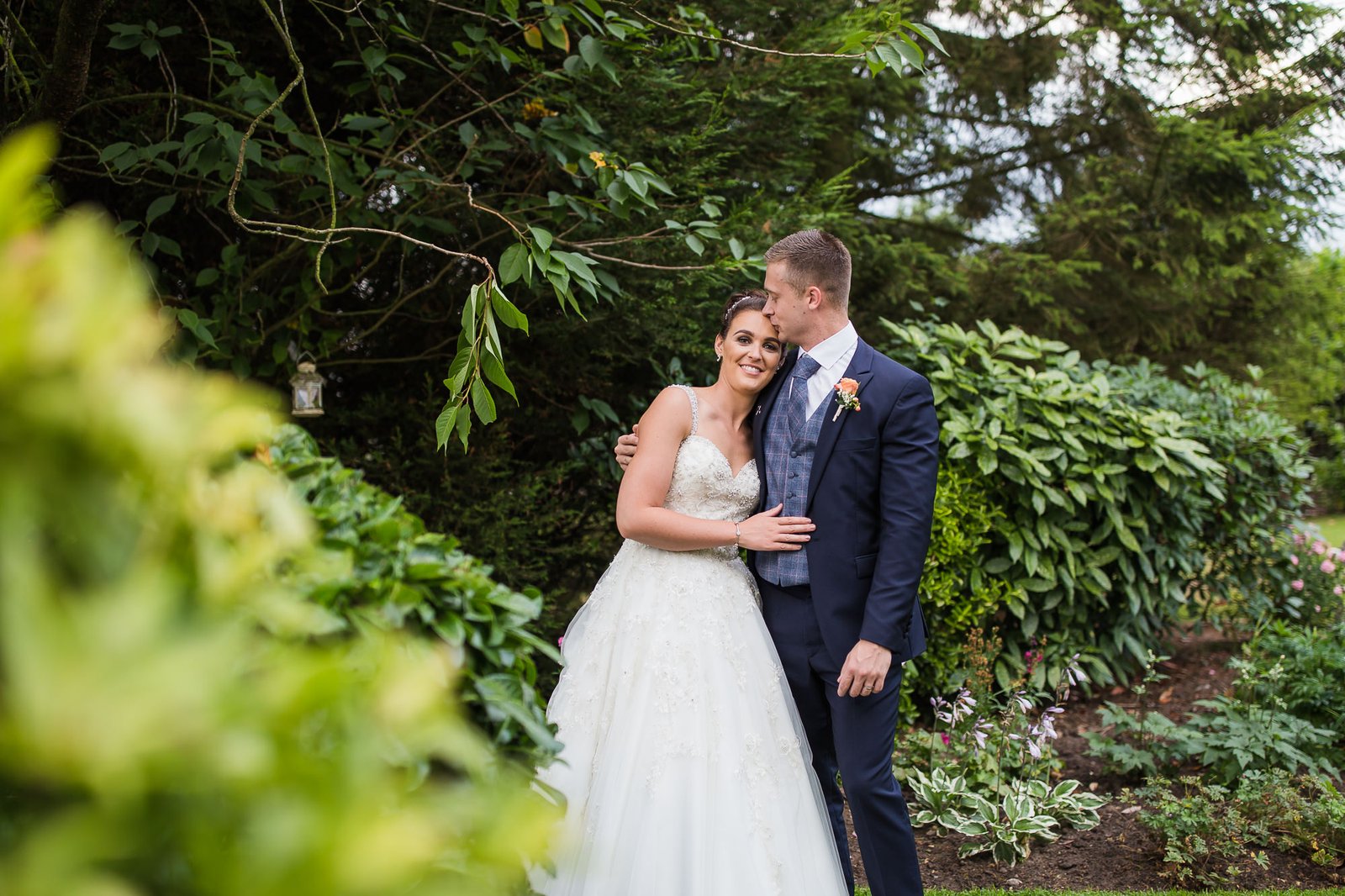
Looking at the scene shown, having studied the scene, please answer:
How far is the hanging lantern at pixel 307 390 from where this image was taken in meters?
3.84

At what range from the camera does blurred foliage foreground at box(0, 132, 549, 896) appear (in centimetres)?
50

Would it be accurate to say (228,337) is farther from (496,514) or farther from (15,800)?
(15,800)

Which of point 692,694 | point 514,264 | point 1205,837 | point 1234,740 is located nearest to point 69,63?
point 514,264

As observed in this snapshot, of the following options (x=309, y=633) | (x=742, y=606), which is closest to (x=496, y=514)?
(x=742, y=606)

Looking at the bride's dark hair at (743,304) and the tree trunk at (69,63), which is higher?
the tree trunk at (69,63)

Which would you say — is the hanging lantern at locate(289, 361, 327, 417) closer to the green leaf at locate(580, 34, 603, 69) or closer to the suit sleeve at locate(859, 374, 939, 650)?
the green leaf at locate(580, 34, 603, 69)

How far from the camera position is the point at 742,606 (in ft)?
9.76

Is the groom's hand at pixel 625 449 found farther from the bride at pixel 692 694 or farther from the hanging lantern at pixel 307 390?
the hanging lantern at pixel 307 390

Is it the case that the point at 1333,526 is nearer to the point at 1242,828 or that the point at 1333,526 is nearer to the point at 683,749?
the point at 1242,828

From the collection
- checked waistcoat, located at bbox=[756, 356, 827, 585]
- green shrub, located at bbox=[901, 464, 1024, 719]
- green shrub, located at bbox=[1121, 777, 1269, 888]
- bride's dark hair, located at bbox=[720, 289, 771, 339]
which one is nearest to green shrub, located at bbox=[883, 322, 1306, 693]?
green shrub, located at bbox=[901, 464, 1024, 719]

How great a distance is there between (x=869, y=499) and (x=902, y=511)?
13cm

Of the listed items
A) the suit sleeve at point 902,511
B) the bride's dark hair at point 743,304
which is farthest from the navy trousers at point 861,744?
the bride's dark hair at point 743,304

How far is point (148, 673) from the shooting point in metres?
0.52

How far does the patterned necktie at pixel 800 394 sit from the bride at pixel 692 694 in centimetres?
12
